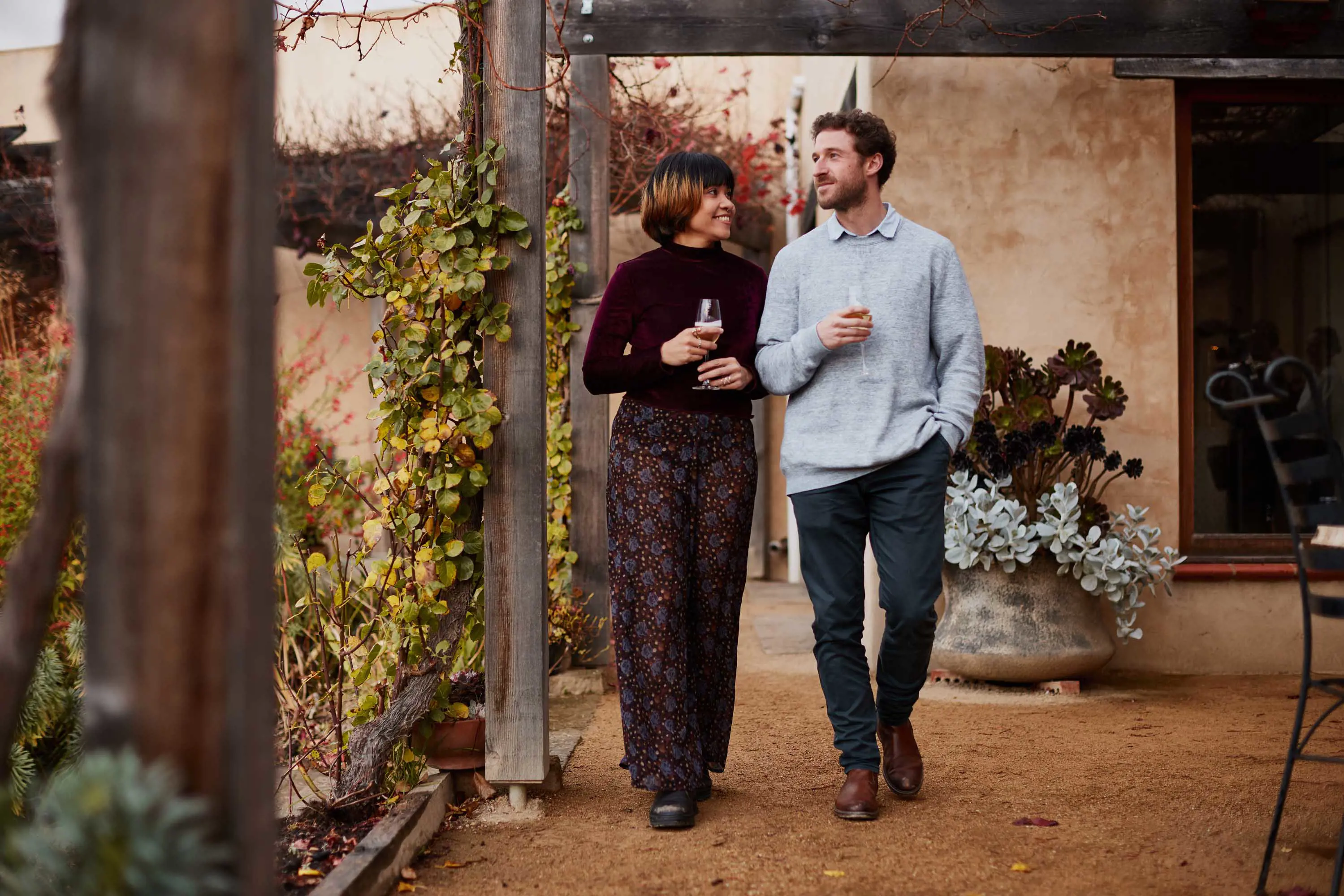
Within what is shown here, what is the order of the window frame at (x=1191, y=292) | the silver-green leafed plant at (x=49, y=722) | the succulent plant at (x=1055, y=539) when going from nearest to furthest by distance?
the silver-green leafed plant at (x=49, y=722), the succulent plant at (x=1055, y=539), the window frame at (x=1191, y=292)

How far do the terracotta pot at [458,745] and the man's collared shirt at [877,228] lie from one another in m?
1.55

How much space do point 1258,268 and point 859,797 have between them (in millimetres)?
3607

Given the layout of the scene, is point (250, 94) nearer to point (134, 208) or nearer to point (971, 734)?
point (134, 208)

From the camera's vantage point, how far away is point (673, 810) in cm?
284

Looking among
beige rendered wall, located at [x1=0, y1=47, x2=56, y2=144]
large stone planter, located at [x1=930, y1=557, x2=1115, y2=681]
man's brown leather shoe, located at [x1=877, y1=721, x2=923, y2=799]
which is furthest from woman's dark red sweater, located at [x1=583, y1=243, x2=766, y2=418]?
beige rendered wall, located at [x1=0, y1=47, x2=56, y2=144]

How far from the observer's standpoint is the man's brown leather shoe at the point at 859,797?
288cm

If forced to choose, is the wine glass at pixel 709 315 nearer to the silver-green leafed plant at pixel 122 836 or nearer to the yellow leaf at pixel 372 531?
the yellow leaf at pixel 372 531

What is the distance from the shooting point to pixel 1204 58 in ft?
16.1

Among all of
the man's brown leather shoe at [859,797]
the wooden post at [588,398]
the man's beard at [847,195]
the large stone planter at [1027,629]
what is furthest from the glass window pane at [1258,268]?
the man's brown leather shoe at [859,797]

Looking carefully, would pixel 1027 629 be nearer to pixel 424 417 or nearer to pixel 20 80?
pixel 424 417

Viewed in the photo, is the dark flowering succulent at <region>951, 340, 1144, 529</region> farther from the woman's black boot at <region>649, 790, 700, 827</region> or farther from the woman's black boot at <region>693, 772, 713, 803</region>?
the woman's black boot at <region>649, 790, 700, 827</region>

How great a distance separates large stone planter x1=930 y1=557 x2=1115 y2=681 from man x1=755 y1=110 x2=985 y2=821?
1.61m

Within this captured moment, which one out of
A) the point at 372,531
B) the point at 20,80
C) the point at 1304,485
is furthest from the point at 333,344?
the point at 1304,485

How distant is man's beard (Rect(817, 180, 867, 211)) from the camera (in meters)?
3.06
